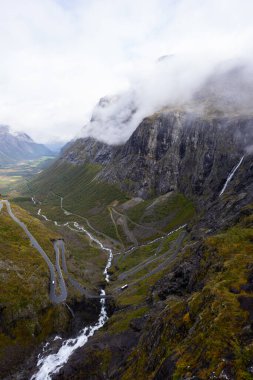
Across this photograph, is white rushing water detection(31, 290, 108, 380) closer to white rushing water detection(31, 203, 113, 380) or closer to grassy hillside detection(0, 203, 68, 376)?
white rushing water detection(31, 203, 113, 380)

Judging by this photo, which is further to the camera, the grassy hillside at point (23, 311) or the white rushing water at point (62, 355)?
the grassy hillside at point (23, 311)

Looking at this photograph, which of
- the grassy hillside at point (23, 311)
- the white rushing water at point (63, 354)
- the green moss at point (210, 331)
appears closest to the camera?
the green moss at point (210, 331)

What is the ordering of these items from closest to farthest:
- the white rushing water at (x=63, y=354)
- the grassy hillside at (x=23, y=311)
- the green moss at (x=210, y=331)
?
1. the green moss at (x=210, y=331)
2. the white rushing water at (x=63, y=354)
3. the grassy hillside at (x=23, y=311)

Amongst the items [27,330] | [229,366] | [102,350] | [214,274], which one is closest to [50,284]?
[27,330]

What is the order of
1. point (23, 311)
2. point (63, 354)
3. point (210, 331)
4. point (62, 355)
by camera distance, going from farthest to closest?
point (23, 311)
point (63, 354)
point (62, 355)
point (210, 331)

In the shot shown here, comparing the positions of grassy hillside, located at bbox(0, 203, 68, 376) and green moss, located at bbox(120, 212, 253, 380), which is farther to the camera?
grassy hillside, located at bbox(0, 203, 68, 376)

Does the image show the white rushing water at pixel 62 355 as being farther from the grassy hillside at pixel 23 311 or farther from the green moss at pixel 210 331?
the green moss at pixel 210 331

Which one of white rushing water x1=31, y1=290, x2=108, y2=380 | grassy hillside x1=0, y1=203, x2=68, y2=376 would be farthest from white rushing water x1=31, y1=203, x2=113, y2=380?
grassy hillside x1=0, y1=203, x2=68, y2=376

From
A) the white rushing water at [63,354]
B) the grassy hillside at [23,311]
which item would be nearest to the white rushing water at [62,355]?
the white rushing water at [63,354]

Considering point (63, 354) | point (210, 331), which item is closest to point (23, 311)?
point (63, 354)

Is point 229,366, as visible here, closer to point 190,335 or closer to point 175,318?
point 190,335

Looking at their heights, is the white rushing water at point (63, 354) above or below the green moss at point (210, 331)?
below

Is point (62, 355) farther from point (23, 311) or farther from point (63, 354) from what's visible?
point (23, 311)

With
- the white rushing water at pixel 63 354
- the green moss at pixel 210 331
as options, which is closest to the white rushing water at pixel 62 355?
the white rushing water at pixel 63 354
